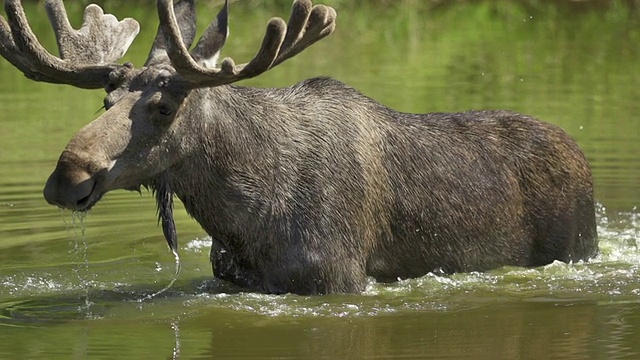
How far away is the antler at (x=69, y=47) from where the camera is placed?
8.00m

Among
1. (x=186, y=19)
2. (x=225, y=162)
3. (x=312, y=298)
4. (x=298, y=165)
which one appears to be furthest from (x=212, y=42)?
(x=312, y=298)

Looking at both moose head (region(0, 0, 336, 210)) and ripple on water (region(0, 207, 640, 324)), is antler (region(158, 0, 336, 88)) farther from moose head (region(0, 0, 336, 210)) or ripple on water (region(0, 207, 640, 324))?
ripple on water (region(0, 207, 640, 324))

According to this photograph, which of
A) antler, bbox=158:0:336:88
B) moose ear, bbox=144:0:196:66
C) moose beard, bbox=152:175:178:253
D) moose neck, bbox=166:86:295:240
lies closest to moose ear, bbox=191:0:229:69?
antler, bbox=158:0:336:88

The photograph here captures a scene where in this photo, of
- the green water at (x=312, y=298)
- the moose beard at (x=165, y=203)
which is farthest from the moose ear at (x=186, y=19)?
the green water at (x=312, y=298)

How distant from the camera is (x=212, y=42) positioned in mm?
7859

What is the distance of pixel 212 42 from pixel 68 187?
1118 millimetres

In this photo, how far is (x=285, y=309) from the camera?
788 cm

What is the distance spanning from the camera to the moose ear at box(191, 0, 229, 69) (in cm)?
780

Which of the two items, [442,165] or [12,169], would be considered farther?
[12,169]

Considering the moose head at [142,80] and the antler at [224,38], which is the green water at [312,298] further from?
the antler at [224,38]

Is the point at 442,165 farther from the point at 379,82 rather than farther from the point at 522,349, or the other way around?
the point at 379,82

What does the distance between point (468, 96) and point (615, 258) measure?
23.4ft

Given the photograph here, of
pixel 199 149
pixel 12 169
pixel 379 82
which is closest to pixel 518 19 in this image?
pixel 379 82

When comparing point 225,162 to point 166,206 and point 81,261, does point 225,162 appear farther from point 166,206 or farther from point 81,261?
point 81,261
